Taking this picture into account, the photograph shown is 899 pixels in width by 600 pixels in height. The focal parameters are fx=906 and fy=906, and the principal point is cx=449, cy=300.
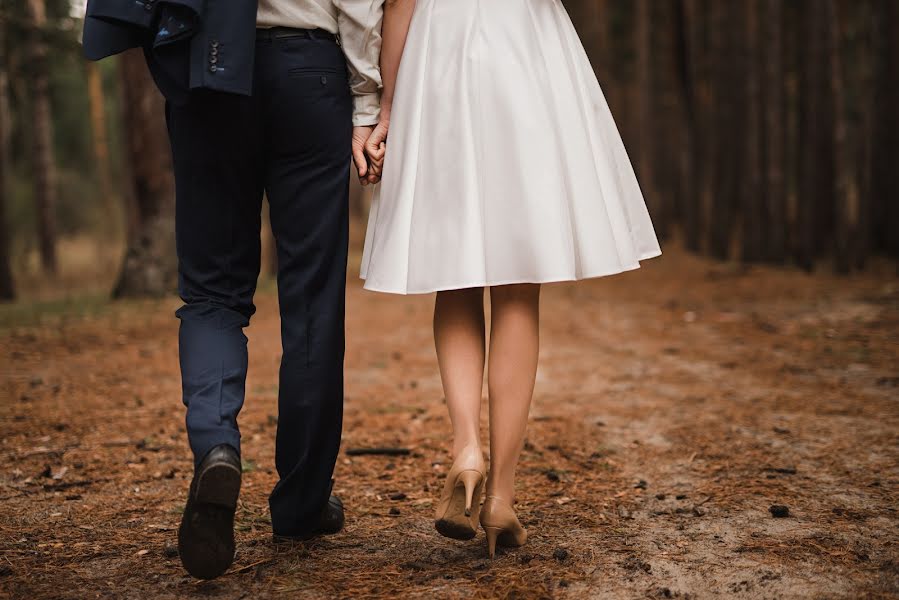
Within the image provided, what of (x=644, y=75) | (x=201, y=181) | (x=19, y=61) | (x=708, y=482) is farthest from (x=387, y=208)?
(x=644, y=75)

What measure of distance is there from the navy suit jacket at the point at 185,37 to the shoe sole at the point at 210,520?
0.97 m

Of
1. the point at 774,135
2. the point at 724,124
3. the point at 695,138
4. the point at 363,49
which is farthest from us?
the point at 695,138

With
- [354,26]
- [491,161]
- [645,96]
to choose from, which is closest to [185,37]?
[354,26]

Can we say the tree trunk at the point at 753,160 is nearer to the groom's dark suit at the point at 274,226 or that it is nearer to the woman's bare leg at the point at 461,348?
the woman's bare leg at the point at 461,348

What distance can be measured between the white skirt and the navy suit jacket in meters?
0.50

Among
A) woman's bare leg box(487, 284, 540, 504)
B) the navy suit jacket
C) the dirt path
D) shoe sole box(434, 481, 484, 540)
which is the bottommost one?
the dirt path

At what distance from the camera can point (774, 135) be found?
1145cm

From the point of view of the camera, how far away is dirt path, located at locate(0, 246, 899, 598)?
2461 millimetres

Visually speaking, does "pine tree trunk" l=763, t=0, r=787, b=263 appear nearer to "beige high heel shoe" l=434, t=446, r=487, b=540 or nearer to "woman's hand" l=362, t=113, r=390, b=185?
"woman's hand" l=362, t=113, r=390, b=185

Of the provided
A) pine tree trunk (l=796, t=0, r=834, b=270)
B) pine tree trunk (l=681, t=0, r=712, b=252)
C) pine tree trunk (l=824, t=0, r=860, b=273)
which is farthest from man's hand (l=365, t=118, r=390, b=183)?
pine tree trunk (l=681, t=0, r=712, b=252)

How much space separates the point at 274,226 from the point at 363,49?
56cm

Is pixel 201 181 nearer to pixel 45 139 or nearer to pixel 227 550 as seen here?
pixel 227 550

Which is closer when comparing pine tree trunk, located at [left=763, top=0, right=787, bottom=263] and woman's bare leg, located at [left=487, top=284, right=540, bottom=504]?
woman's bare leg, located at [left=487, top=284, right=540, bottom=504]

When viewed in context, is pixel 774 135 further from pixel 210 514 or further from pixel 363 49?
pixel 210 514
